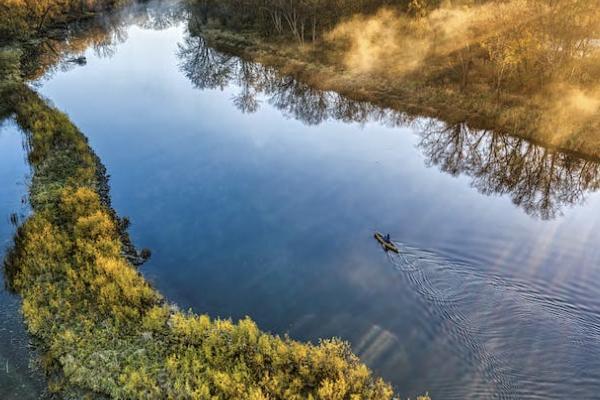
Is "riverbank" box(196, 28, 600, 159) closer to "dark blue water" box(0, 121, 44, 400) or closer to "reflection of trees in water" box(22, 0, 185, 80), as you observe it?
"reflection of trees in water" box(22, 0, 185, 80)

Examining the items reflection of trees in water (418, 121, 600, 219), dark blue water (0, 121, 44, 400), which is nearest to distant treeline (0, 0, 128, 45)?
dark blue water (0, 121, 44, 400)

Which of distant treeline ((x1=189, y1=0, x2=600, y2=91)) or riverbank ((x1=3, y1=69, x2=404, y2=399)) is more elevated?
distant treeline ((x1=189, y1=0, x2=600, y2=91))

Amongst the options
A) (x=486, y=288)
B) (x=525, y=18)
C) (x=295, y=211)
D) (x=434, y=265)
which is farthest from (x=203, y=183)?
(x=525, y=18)

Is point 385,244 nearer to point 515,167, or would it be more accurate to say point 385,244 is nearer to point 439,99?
point 515,167

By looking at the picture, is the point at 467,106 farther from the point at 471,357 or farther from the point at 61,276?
the point at 61,276

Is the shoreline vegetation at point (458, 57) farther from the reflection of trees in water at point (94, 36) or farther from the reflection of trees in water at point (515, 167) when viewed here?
the reflection of trees in water at point (94, 36)

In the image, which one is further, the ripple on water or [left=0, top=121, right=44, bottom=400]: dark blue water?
the ripple on water

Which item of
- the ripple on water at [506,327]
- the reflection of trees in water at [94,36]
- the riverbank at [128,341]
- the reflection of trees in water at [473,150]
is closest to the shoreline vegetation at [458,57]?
the reflection of trees in water at [473,150]
